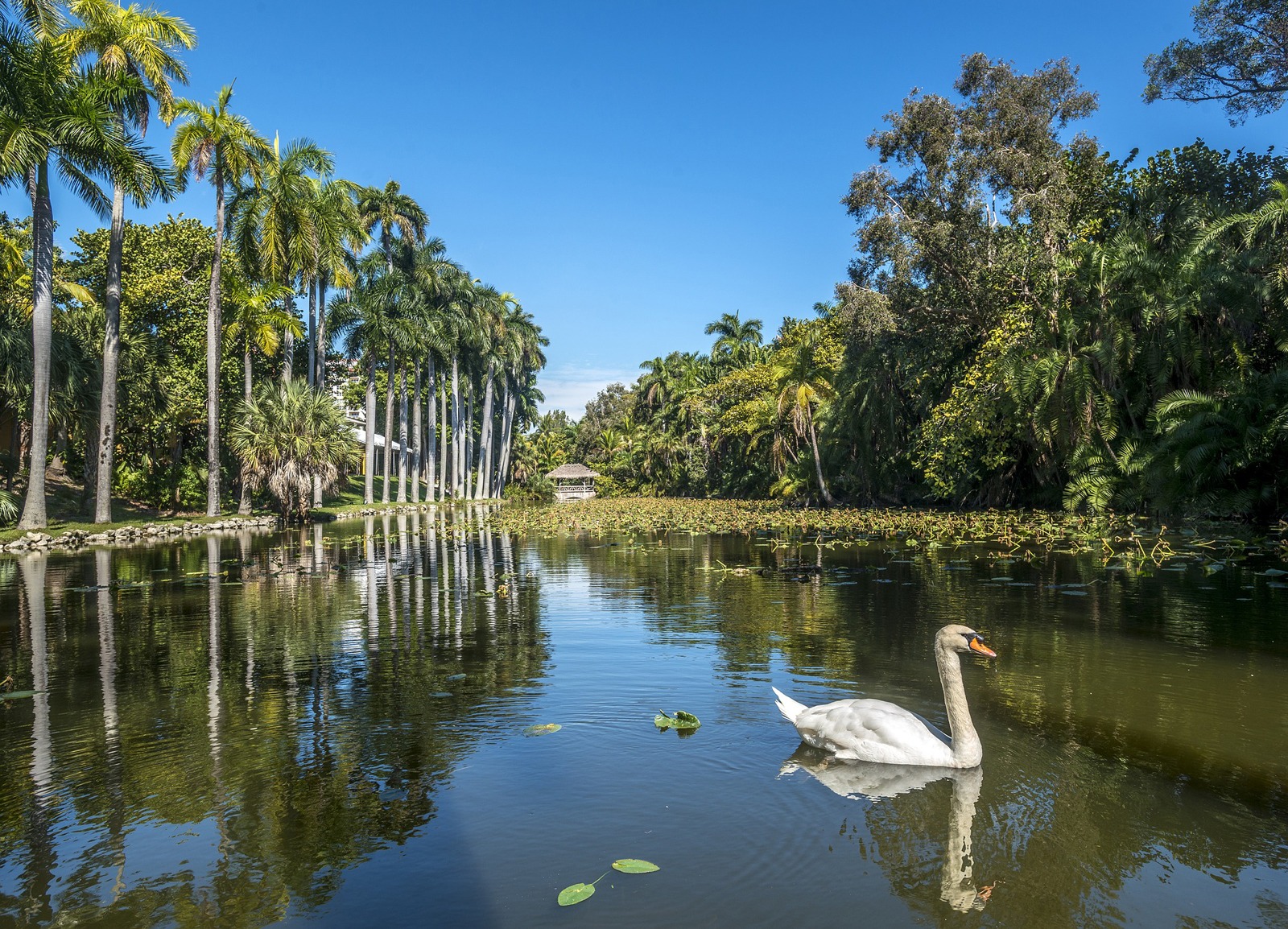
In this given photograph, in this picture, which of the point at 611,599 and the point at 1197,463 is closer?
the point at 611,599

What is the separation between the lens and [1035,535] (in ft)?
61.8

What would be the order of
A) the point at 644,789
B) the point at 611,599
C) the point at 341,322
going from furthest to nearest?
1. the point at 341,322
2. the point at 611,599
3. the point at 644,789

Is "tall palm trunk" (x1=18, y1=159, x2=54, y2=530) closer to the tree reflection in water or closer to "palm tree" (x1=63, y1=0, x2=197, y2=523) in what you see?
"palm tree" (x1=63, y1=0, x2=197, y2=523)

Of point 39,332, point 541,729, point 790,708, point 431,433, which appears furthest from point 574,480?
point 790,708

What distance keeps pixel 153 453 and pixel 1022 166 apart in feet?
127

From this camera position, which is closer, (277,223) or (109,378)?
(109,378)

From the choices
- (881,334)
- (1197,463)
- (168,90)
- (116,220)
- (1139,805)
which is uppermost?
(168,90)

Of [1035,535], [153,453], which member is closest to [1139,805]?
[1035,535]

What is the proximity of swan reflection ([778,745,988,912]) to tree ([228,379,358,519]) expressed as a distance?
30288 millimetres

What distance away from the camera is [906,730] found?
16.6 ft

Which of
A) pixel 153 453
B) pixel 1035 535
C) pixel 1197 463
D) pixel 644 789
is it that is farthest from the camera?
pixel 153 453

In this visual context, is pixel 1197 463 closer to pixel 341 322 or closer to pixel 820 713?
pixel 820 713

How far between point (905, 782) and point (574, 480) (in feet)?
297

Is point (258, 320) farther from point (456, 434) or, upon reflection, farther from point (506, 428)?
point (506, 428)
